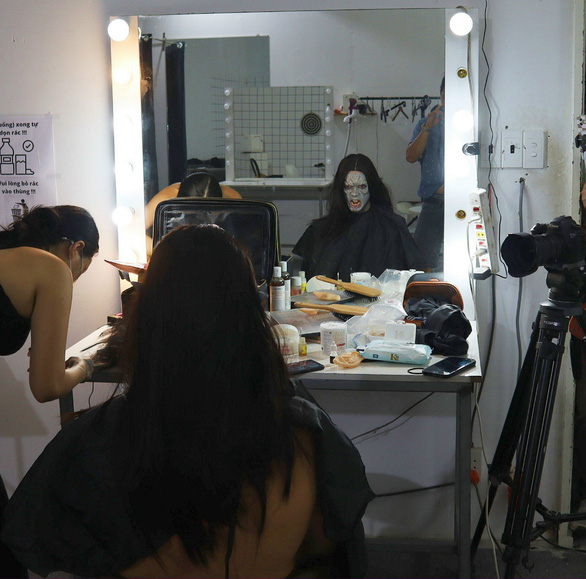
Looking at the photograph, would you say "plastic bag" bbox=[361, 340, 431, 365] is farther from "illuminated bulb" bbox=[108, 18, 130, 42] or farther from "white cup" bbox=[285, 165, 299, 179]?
"illuminated bulb" bbox=[108, 18, 130, 42]

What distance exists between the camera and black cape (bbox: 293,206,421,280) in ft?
7.38

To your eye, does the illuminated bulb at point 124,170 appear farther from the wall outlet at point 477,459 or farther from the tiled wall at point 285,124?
the wall outlet at point 477,459

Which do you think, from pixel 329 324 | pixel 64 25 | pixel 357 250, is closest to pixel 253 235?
pixel 357 250

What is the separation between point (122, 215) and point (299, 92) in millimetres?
666

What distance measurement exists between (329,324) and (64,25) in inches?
49.3

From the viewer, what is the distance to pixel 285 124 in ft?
7.39

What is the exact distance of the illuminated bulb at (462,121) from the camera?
2174 mm

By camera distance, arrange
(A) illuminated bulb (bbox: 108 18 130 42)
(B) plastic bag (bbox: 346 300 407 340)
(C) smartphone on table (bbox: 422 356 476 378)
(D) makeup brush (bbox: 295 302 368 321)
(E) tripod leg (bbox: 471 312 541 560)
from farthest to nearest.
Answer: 1. (A) illuminated bulb (bbox: 108 18 130 42)
2. (D) makeup brush (bbox: 295 302 368 321)
3. (B) plastic bag (bbox: 346 300 407 340)
4. (E) tripod leg (bbox: 471 312 541 560)
5. (C) smartphone on table (bbox: 422 356 476 378)

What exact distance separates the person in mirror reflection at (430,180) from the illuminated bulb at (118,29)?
0.92 m

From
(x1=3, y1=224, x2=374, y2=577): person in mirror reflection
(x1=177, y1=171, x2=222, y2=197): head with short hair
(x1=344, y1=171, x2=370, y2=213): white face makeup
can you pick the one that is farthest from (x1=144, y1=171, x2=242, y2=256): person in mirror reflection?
(x1=3, y1=224, x2=374, y2=577): person in mirror reflection

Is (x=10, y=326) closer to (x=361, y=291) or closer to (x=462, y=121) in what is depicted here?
(x=361, y=291)

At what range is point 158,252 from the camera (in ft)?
3.51

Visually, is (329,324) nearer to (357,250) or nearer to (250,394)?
(357,250)

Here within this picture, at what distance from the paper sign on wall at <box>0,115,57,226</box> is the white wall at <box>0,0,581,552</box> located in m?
0.03
